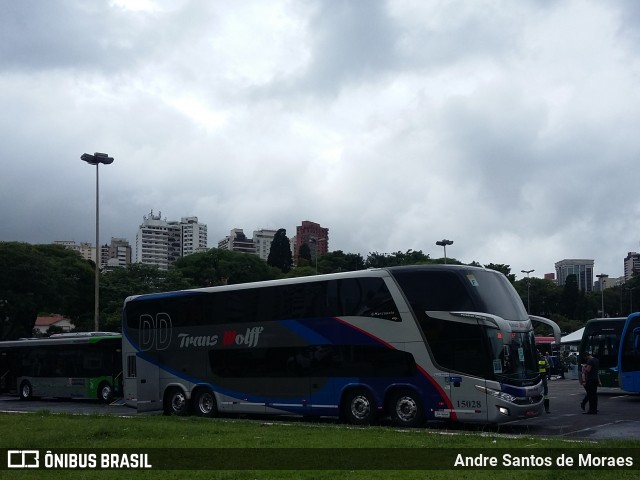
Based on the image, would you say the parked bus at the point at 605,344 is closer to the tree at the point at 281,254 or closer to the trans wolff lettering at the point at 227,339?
the trans wolff lettering at the point at 227,339

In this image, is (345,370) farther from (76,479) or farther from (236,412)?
(76,479)

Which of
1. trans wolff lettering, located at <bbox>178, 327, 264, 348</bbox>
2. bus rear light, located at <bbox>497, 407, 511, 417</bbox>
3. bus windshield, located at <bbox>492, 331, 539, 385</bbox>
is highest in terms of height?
trans wolff lettering, located at <bbox>178, 327, 264, 348</bbox>

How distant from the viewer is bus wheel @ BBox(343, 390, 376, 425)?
19469 millimetres

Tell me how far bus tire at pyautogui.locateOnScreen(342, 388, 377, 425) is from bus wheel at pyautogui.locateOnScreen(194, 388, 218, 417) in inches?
186

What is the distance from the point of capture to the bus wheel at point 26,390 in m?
37.9

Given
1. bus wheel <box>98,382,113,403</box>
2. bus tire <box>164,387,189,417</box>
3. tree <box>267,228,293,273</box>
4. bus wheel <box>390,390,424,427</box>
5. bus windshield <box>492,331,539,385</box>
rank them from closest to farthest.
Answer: bus windshield <box>492,331,539,385</box>, bus wheel <box>390,390,424,427</box>, bus tire <box>164,387,189,417</box>, bus wheel <box>98,382,113,403</box>, tree <box>267,228,293,273</box>

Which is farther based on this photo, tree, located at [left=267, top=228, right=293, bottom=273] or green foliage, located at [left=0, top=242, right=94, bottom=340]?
tree, located at [left=267, top=228, right=293, bottom=273]

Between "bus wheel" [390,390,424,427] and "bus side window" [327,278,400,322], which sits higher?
"bus side window" [327,278,400,322]

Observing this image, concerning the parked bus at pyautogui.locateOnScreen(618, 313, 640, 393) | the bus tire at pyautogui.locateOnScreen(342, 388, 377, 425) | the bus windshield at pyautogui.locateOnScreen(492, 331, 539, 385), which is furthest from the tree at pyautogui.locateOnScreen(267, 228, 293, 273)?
the bus windshield at pyautogui.locateOnScreen(492, 331, 539, 385)

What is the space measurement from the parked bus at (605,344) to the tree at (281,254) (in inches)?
2670

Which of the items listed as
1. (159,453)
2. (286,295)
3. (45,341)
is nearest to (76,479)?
(159,453)

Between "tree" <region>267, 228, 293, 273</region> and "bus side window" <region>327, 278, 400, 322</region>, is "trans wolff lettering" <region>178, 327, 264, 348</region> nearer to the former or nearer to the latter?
"bus side window" <region>327, 278, 400, 322</region>

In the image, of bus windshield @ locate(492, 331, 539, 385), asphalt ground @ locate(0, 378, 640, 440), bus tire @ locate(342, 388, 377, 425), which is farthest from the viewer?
bus tire @ locate(342, 388, 377, 425)

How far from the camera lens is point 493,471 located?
10.8m
